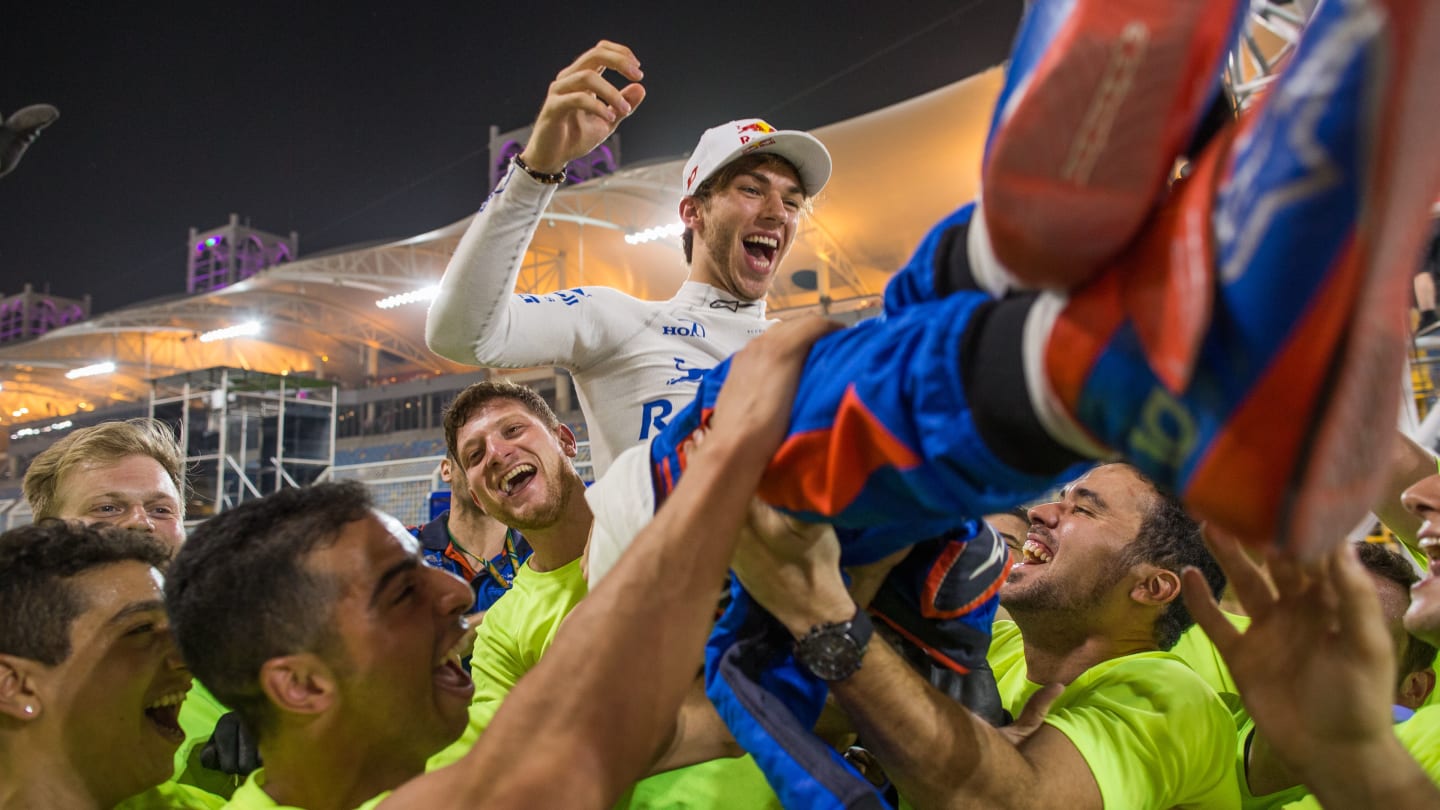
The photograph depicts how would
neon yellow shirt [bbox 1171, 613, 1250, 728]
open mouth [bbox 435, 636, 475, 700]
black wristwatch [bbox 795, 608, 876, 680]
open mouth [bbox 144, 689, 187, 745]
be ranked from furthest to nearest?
neon yellow shirt [bbox 1171, 613, 1250, 728] < open mouth [bbox 144, 689, 187, 745] < open mouth [bbox 435, 636, 475, 700] < black wristwatch [bbox 795, 608, 876, 680]

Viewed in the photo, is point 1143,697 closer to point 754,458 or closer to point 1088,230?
point 754,458

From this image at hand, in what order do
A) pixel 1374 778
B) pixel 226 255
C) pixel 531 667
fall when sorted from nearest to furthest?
pixel 1374 778 → pixel 531 667 → pixel 226 255

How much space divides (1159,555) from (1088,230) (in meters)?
1.64

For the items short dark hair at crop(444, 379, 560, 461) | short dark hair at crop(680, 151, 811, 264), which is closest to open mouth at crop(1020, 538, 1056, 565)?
short dark hair at crop(680, 151, 811, 264)

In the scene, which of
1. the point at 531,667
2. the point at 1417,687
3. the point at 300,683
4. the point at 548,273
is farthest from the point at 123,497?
the point at 548,273

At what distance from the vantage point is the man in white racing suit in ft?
5.81

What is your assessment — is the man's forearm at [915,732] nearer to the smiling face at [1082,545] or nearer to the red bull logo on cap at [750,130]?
the smiling face at [1082,545]

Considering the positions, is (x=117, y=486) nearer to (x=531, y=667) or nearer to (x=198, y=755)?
→ (x=198, y=755)

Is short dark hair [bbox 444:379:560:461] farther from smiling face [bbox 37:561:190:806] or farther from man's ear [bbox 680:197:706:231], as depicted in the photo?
smiling face [bbox 37:561:190:806]

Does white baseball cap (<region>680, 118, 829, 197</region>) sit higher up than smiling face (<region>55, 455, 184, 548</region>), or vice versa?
white baseball cap (<region>680, 118, 829, 197</region>)

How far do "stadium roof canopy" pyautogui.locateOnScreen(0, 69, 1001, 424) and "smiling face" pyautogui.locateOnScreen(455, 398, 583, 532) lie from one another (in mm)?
8240

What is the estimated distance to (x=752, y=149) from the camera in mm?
2246

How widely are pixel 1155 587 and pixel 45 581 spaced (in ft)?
7.88

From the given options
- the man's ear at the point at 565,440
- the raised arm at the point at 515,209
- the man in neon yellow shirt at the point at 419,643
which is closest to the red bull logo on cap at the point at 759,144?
the raised arm at the point at 515,209
